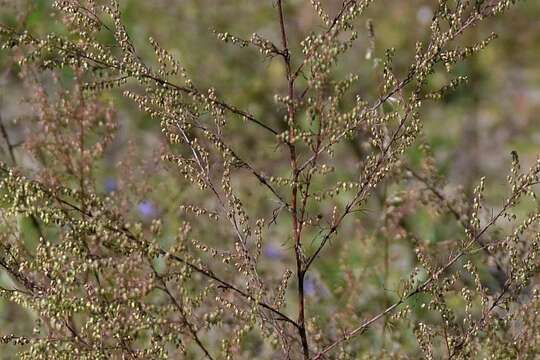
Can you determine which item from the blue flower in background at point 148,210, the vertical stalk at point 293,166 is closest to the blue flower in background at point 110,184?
the blue flower in background at point 148,210

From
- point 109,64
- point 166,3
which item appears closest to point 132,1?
point 166,3

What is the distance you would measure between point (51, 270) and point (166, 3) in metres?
3.74

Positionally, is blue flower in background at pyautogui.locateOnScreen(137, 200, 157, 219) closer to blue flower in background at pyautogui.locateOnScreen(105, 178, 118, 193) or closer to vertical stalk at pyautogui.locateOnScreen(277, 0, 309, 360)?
blue flower in background at pyautogui.locateOnScreen(105, 178, 118, 193)

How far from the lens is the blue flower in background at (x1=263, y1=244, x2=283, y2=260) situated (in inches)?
142

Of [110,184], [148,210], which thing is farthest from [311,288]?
[110,184]

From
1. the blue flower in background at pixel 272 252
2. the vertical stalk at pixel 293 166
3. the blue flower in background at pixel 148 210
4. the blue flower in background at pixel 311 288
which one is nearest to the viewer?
the vertical stalk at pixel 293 166

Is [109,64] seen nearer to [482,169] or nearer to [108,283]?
[108,283]

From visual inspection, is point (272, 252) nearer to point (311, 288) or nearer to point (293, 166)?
point (311, 288)

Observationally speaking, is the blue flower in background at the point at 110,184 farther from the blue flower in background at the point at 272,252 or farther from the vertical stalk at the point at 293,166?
the vertical stalk at the point at 293,166

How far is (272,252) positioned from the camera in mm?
3705

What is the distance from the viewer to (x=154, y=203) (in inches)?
112

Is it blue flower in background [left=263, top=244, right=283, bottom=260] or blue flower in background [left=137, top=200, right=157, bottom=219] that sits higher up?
blue flower in background [left=263, top=244, right=283, bottom=260]

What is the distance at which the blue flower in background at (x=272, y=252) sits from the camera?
3598mm

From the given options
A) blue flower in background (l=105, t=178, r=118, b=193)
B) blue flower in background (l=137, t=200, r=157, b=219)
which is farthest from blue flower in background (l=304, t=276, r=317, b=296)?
blue flower in background (l=105, t=178, r=118, b=193)
